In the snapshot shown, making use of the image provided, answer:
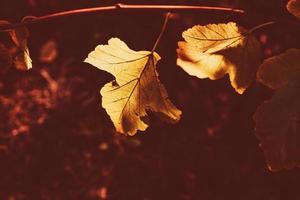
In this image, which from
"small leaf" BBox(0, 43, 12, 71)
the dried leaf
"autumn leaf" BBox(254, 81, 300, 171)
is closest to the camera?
"autumn leaf" BBox(254, 81, 300, 171)

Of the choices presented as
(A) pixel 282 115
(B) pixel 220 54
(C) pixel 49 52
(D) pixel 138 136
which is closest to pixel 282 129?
(A) pixel 282 115

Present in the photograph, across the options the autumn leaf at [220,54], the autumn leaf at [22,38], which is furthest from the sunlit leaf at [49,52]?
the autumn leaf at [220,54]

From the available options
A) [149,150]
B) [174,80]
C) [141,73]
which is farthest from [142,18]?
[141,73]

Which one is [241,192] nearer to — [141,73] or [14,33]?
[141,73]

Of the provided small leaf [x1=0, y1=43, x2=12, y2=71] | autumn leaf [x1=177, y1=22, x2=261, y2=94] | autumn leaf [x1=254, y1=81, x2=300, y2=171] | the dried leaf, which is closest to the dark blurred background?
the dried leaf

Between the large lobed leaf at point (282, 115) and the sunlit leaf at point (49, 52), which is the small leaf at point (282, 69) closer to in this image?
the large lobed leaf at point (282, 115)

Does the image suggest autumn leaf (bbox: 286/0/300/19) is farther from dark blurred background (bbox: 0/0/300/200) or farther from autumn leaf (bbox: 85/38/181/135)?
dark blurred background (bbox: 0/0/300/200)

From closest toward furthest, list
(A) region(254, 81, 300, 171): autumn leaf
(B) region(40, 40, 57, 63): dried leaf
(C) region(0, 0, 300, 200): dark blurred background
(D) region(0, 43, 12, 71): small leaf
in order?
1. (A) region(254, 81, 300, 171): autumn leaf
2. (D) region(0, 43, 12, 71): small leaf
3. (C) region(0, 0, 300, 200): dark blurred background
4. (B) region(40, 40, 57, 63): dried leaf
